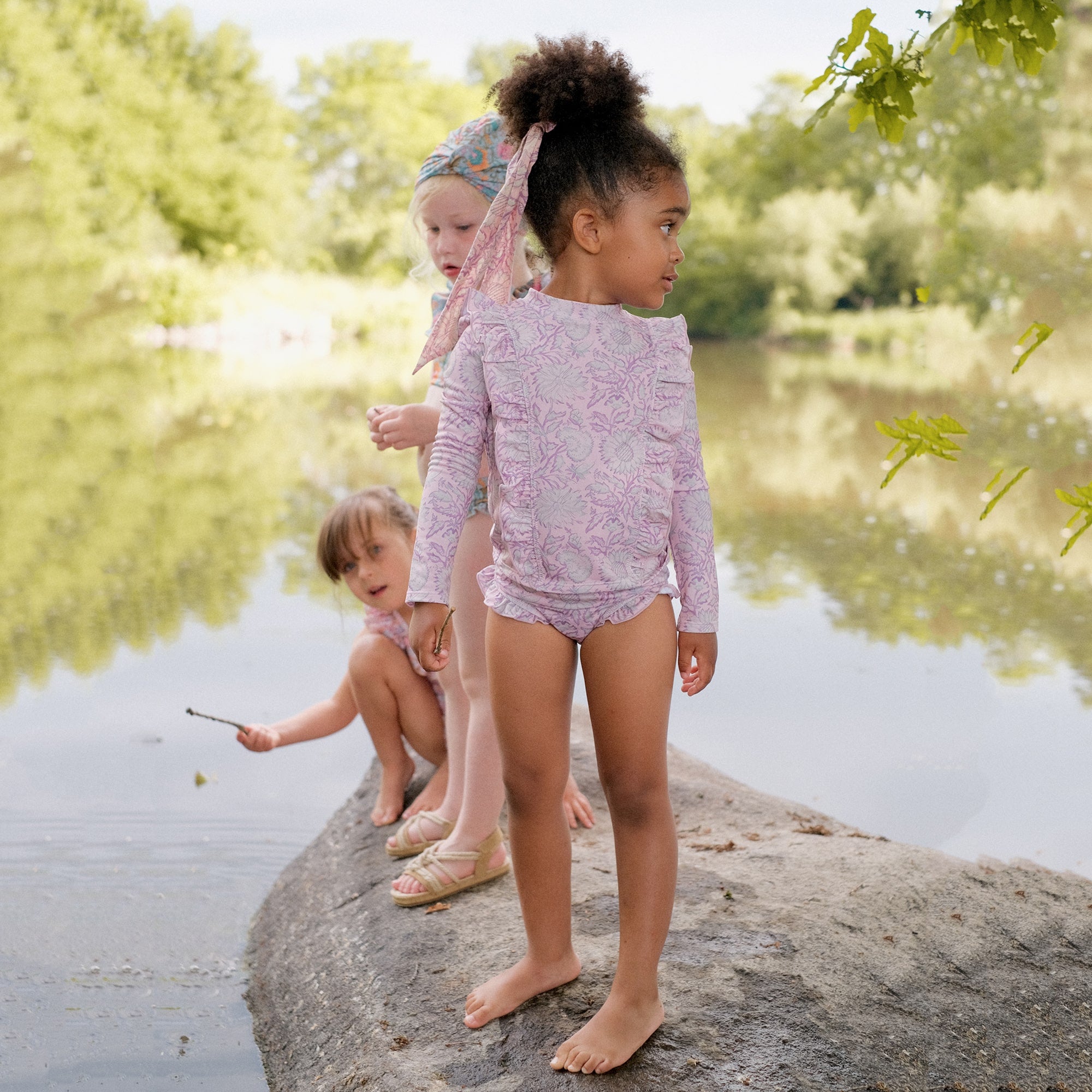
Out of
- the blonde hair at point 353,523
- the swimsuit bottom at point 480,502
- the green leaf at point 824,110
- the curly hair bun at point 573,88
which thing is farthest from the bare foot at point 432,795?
the green leaf at point 824,110

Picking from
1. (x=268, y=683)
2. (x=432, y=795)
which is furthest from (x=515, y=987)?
(x=268, y=683)

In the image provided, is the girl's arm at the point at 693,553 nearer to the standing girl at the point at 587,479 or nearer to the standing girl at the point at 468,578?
the standing girl at the point at 587,479

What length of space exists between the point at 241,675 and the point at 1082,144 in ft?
42.6

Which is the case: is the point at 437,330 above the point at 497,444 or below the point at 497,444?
above

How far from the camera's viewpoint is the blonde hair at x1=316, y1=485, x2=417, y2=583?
287 centimetres

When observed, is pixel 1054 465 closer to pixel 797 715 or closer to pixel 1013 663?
pixel 1013 663

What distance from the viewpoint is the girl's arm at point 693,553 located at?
188cm

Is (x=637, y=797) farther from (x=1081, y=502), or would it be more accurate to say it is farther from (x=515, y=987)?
(x=1081, y=502)

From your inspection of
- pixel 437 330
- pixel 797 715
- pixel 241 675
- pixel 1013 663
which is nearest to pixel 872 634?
pixel 1013 663

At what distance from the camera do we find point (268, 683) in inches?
173

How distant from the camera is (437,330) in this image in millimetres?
2119

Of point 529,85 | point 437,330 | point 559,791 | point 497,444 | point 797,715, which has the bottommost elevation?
point 797,715

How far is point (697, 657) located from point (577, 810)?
3.43 feet

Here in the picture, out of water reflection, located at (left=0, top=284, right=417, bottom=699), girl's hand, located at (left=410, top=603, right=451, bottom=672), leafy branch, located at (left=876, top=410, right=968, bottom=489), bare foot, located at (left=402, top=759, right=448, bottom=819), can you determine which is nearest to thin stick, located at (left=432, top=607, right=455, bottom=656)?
girl's hand, located at (left=410, top=603, right=451, bottom=672)
